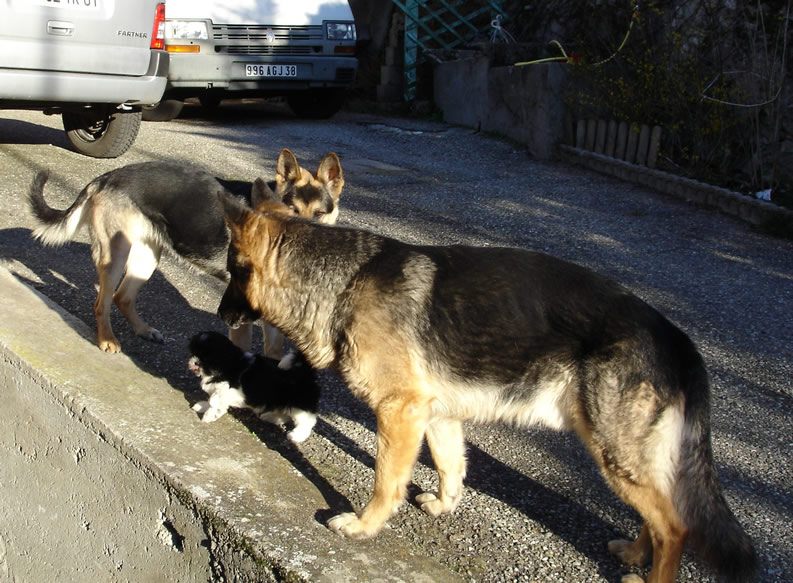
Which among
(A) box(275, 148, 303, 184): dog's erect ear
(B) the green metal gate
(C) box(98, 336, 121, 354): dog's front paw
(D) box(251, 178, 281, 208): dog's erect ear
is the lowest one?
(C) box(98, 336, 121, 354): dog's front paw

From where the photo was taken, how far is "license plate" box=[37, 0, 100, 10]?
738 cm

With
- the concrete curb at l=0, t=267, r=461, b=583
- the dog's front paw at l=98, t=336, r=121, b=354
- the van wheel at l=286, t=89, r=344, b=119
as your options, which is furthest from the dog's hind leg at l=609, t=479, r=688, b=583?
the van wheel at l=286, t=89, r=344, b=119

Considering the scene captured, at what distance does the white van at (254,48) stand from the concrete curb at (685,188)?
4204 millimetres

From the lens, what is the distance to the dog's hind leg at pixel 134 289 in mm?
4977

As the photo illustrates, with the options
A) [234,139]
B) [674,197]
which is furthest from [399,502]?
[234,139]

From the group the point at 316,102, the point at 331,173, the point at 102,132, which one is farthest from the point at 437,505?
the point at 316,102

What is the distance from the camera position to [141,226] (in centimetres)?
489

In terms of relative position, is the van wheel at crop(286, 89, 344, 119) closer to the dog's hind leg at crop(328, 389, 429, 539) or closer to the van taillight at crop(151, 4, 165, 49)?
the van taillight at crop(151, 4, 165, 49)

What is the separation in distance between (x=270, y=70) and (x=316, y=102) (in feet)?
5.86

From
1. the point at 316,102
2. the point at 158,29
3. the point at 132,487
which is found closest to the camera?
the point at 132,487

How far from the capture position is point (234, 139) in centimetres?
1137

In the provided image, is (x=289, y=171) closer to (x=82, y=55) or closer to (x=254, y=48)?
(x=82, y=55)

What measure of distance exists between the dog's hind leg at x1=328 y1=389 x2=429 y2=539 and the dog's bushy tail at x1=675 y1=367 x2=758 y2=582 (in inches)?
40.5

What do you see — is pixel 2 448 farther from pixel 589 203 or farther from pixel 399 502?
pixel 589 203
